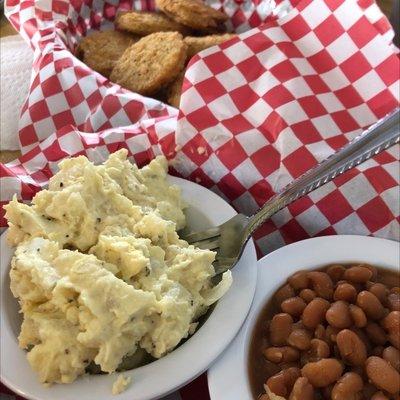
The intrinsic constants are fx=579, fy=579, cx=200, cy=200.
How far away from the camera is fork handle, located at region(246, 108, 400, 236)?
1.11m

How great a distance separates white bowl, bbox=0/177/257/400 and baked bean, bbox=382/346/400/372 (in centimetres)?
28

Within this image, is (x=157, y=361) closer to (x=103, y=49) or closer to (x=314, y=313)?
(x=314, y=313)

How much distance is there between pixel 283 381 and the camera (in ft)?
3.60

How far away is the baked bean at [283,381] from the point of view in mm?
1086

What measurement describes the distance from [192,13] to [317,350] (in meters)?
1.27

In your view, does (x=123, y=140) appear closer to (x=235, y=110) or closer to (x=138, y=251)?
(x=235, y=110)

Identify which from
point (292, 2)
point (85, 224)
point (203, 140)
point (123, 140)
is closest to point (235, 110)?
point (203, 140)

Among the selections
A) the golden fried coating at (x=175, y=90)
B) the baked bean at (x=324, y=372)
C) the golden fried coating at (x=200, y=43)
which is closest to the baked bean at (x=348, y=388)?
the baked bean at (x=324, y=372)

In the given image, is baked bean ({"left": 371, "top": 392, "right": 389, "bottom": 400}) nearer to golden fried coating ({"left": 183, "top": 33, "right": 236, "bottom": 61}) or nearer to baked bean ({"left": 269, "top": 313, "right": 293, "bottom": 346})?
baked bean ({"left": 269, "top": 313, "right": 293, "bottom": 346})

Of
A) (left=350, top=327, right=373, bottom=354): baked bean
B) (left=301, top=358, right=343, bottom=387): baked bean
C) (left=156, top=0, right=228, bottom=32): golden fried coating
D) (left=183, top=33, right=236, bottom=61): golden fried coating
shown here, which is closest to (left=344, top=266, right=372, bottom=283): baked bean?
(left=350, top=327, right=373, bottom=354): baked bean

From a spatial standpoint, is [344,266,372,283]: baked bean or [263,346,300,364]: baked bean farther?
[344,266,372,283]: baked bean

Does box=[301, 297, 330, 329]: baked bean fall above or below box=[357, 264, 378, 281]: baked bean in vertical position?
above

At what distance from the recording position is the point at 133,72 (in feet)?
6.11

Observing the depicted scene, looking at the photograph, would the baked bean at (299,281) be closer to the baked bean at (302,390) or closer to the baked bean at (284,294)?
the baked bean at (284,294)
